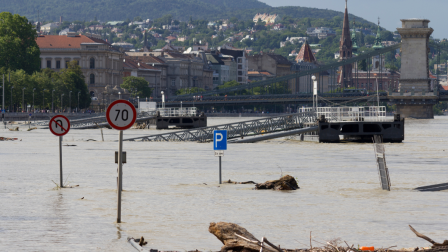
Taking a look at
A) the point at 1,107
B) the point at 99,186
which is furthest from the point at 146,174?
the point at 1,107

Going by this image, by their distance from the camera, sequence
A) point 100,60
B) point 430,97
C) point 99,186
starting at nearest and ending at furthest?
point 99,186, point 430,97, point 100,60

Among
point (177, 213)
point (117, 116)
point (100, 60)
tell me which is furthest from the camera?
point (100, 60)

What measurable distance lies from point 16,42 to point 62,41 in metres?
69.5

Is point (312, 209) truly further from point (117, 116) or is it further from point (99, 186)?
point (99, 186)

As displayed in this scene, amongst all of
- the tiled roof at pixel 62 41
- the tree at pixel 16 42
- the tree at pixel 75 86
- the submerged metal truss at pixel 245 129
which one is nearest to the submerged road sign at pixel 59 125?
the submerged metal truss at pixel 245 129

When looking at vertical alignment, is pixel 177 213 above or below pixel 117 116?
below

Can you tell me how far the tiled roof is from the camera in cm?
19200

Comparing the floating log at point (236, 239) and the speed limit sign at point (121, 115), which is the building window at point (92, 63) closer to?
the speed limit sign at point (121, 115)

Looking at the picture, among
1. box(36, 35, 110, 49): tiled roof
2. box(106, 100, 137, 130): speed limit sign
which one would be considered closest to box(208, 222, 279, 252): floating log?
box(106, 100, 137, 130): speed limit sign

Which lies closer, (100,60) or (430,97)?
(430,97)

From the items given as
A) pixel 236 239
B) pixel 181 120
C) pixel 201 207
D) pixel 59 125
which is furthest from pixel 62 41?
pixel 236 239

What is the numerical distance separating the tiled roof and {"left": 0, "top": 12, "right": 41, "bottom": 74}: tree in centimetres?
Answer: 5979

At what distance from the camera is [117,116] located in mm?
15570

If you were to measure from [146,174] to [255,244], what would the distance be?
18.4m
